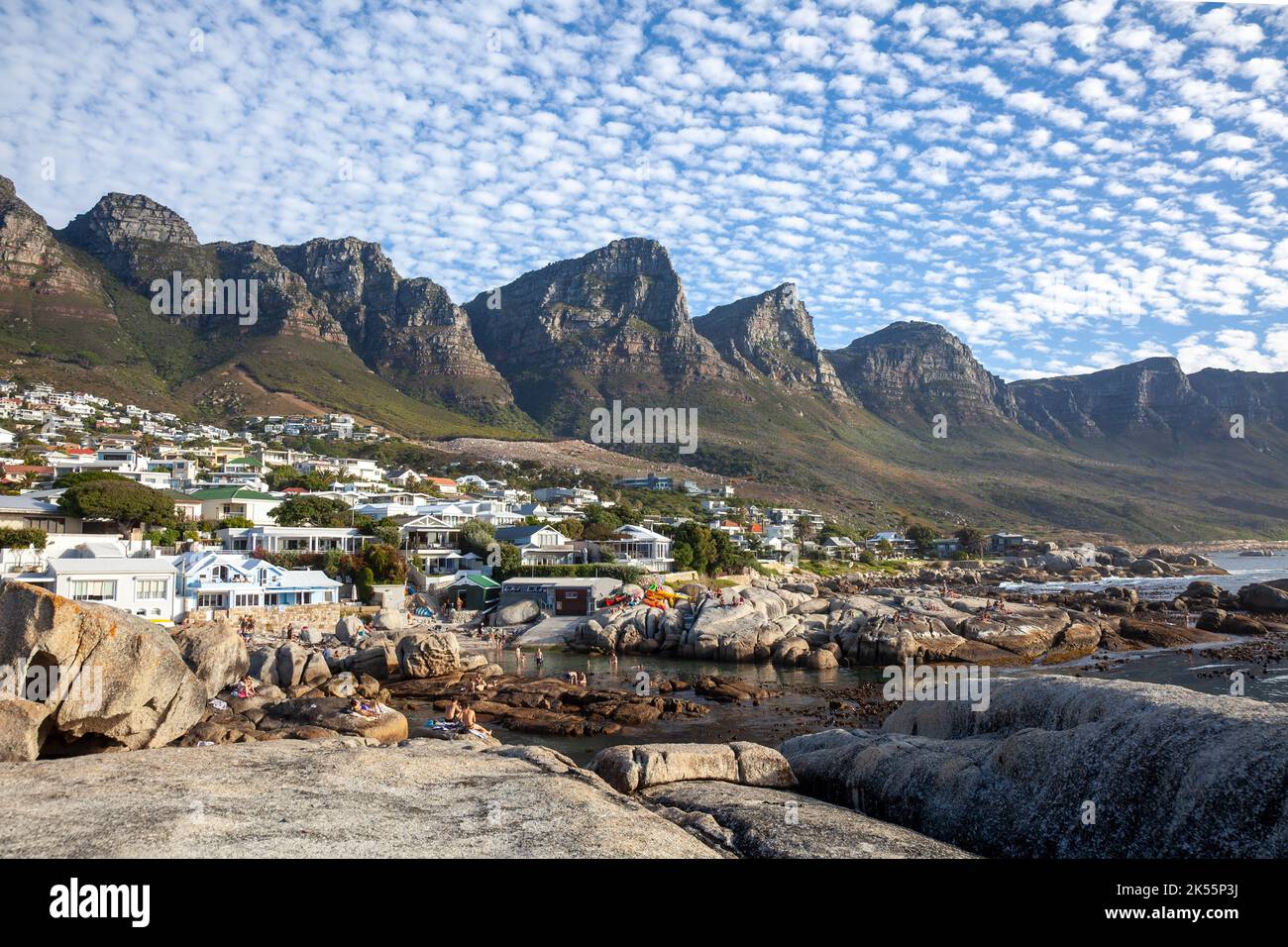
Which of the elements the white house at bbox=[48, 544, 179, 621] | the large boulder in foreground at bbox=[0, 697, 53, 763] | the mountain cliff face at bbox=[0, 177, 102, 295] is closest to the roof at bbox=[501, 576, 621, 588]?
the white house at bbox=[48, 544, 179, 621]

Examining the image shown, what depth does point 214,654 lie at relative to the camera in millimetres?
30422

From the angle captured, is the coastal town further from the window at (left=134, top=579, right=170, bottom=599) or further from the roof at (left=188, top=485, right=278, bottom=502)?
the roof at (left=188, top=485, right=278, bottom=502)

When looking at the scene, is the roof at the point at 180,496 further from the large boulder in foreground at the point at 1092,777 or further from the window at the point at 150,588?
the large boulder in foreground at the point at 1092,777

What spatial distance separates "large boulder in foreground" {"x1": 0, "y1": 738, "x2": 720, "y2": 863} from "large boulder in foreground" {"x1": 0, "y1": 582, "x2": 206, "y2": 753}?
2.94 metres

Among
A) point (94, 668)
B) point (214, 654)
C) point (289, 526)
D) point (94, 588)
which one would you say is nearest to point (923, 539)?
point (289, 526)

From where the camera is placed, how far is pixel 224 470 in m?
99.3

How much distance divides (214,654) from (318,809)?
22.9 metres

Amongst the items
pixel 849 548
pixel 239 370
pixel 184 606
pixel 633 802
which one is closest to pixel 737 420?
pixel 849 548

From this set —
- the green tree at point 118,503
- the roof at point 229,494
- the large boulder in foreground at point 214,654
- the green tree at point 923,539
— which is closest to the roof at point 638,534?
the roof at point 229,494

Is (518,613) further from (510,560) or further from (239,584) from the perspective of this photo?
(239,584)

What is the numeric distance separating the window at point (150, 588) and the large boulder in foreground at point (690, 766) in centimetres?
3557

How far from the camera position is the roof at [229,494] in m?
73.4

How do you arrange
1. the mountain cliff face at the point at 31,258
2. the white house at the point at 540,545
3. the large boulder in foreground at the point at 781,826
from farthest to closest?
the mountain cliff face at the point at 31,258 < the white house at the point at 540,545 < the large boulder in foreground at the point at 781,826
